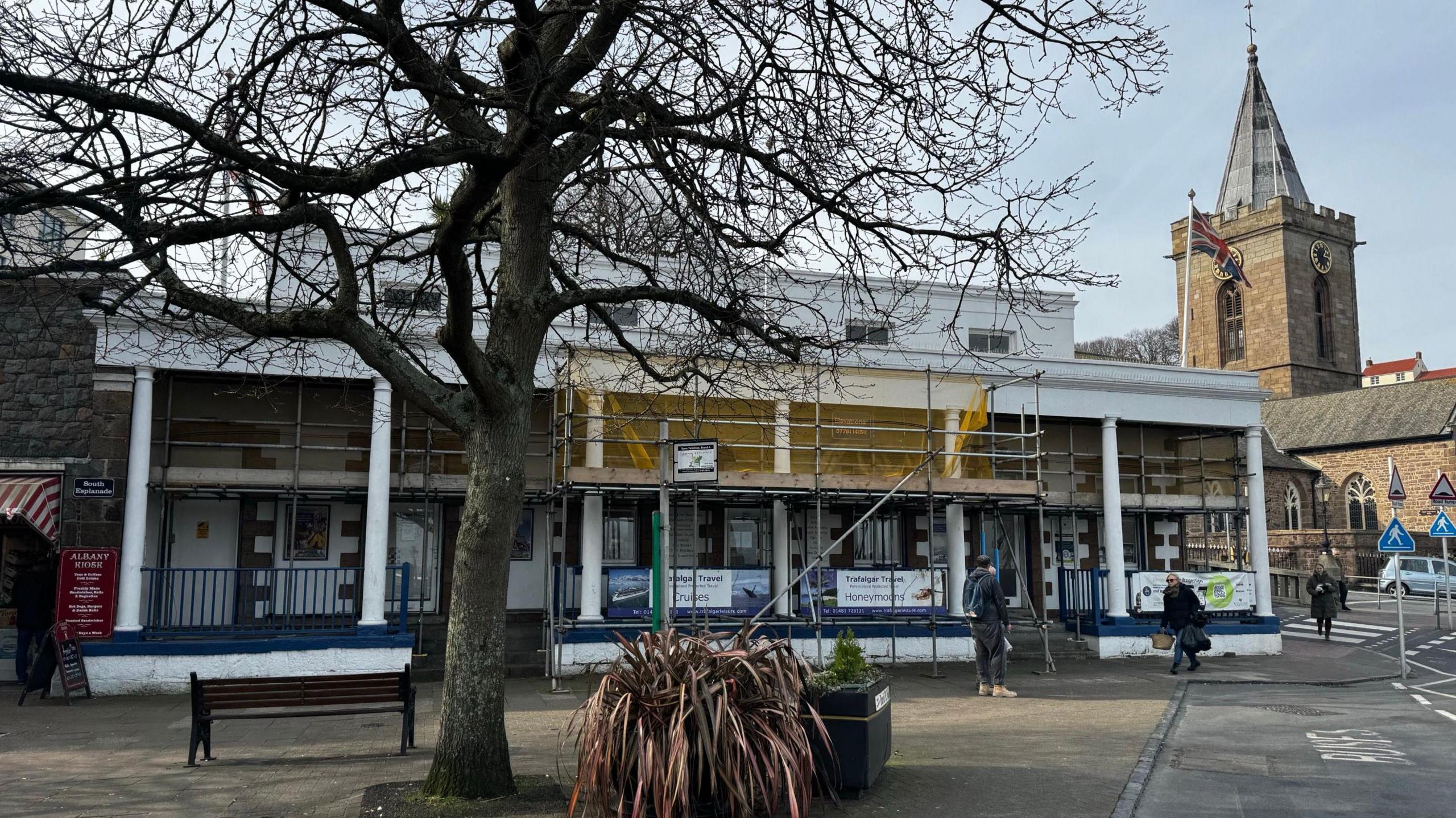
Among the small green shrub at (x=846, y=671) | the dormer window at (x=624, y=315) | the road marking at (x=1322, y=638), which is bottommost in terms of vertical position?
the road marking at (x=1322, y=638)

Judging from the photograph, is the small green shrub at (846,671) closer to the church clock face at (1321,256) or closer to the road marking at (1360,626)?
the road marking at (1360,626)

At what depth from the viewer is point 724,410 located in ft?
60.3

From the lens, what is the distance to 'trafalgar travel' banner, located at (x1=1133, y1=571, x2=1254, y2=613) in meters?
20.0

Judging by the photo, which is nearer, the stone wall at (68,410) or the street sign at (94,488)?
the street sign at (94,488)

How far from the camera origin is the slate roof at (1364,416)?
54.8 meters

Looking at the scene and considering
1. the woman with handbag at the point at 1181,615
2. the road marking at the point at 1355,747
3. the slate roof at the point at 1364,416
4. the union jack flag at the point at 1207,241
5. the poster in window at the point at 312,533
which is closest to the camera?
the road marking at the point at 1355,747

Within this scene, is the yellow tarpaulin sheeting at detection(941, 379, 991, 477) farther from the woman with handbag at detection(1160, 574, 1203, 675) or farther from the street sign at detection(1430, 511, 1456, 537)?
the street sign at detection(1430, 511, 1456, 537)

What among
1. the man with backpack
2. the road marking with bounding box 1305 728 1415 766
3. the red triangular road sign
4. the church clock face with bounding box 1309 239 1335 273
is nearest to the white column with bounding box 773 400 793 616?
the man with backpack

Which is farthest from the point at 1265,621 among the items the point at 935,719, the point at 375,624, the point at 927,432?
the point at 375,624

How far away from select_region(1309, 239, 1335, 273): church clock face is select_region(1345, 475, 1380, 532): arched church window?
18.7 meters

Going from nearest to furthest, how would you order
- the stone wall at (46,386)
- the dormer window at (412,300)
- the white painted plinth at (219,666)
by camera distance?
the dormer window at (412,300) < the white painted plinth at (219,666) < the stone wall at (46,386)

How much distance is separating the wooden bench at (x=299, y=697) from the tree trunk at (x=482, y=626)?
6.81 ft

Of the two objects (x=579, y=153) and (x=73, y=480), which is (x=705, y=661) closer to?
(x=579, y=153)

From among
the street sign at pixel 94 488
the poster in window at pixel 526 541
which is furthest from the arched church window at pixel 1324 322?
the street sign at pixel 94 488
